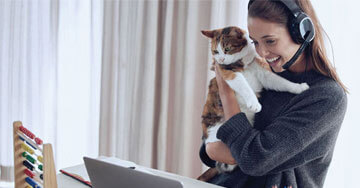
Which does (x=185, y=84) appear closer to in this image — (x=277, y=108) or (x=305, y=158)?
(x=277, y=108)

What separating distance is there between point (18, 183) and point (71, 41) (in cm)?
144

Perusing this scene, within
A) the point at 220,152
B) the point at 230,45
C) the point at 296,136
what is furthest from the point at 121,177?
the point at 230,45

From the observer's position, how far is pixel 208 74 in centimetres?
199

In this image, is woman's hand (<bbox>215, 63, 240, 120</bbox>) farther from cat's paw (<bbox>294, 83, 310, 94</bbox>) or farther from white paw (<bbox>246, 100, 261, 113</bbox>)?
cat's paw (<bbox>294, 83, 310, 94</bbox>)

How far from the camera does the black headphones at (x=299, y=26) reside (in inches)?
54.4

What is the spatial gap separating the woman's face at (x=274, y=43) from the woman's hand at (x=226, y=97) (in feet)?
0.73

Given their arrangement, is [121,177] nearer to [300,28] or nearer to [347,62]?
[300,28]

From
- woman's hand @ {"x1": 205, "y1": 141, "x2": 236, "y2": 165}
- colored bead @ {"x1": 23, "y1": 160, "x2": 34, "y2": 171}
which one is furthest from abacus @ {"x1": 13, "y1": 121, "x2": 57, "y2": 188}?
woman's hand @ {"x1": 205, "y1": 141, "x2": 236, "y2": 165}

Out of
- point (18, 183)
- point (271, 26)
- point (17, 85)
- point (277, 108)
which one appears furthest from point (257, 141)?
point (17, 85)

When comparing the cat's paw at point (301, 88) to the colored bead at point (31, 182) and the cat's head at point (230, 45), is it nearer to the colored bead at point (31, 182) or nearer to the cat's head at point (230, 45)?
the cat's head at point (230, 45)

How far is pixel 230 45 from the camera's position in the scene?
5.24 feet

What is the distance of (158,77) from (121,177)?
121 centimetres

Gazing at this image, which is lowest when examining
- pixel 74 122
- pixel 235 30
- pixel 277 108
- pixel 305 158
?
pixel 74 122

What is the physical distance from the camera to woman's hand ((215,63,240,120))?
155cm
